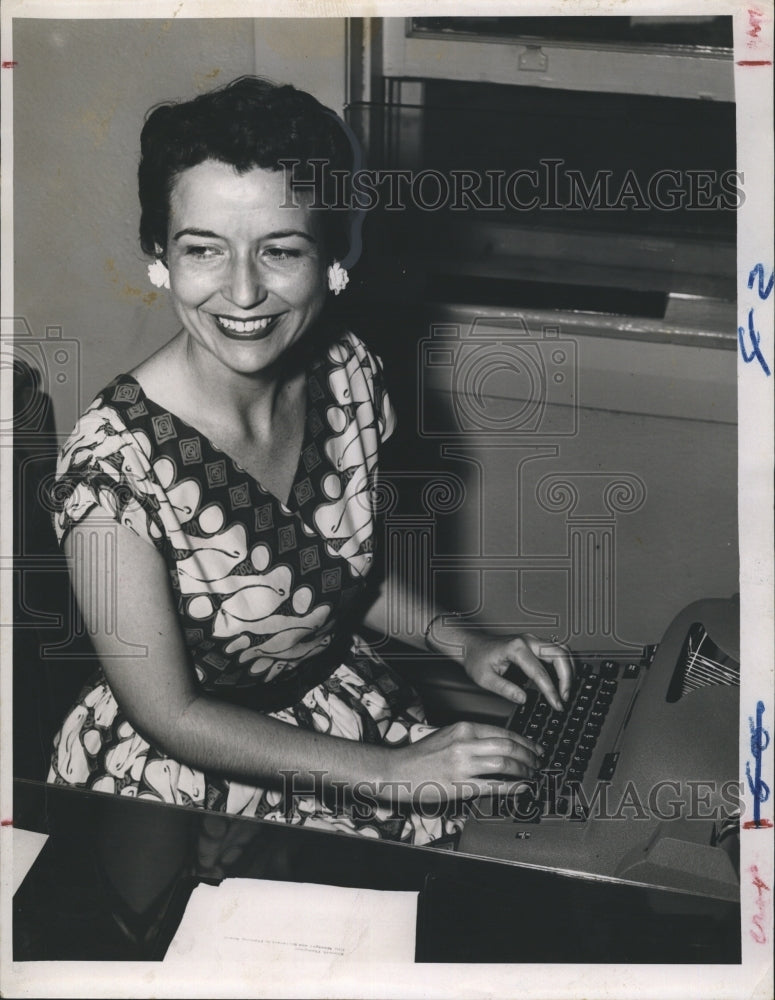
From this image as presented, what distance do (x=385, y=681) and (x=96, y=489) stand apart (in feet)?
1.46

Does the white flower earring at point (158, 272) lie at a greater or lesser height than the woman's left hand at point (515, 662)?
greater

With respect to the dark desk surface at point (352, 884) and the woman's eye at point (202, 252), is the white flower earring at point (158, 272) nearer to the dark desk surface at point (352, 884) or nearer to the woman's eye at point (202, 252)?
the woman's eye at point (202, 252)

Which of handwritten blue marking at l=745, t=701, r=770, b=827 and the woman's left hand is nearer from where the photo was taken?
handwritten blue marking at l=745, t=701, r=770, b=827

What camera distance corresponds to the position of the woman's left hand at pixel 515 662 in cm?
121

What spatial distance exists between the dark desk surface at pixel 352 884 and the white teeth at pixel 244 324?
51 centimetres

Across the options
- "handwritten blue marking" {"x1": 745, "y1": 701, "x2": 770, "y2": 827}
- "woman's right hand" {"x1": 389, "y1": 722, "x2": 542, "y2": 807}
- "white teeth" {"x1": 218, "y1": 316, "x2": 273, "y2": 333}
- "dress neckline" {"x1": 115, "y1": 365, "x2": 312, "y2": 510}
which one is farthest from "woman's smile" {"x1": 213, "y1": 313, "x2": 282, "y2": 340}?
"handwritten blue marking" {"x1": 745, "y1": 701, "x2": 770, "y2": 827}

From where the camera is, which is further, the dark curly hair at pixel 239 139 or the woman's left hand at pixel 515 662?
the woman's left hand at pixel 515 662

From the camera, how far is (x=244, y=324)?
1.08 metres

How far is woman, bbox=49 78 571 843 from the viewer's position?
1041 mm

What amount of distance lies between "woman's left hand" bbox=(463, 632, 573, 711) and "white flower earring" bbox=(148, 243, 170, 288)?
1.86ft

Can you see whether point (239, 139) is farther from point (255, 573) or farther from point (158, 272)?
Result: point (255, 573)

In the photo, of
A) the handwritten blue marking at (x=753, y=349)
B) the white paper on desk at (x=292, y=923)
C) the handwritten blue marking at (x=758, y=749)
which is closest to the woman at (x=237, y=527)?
the white paper on desk at (x=292, y=923)

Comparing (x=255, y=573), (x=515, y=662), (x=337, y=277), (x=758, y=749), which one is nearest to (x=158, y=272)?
(x=337, y=277)

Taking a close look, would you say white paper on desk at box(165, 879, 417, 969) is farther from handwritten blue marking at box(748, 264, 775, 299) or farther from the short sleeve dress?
handwritten blue marking at box(748, 264, 775, 299)
